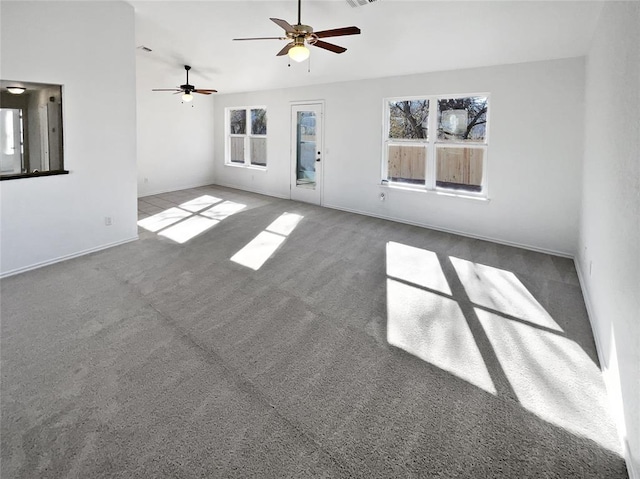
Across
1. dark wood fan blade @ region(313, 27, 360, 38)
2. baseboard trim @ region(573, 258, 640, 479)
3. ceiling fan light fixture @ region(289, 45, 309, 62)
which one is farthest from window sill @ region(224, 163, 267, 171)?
baseboard trim @ region(573, 258, 640, 479)

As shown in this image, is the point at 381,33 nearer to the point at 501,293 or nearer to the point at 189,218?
the point at 501,293

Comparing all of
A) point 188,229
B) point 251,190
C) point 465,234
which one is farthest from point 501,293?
point 251,190

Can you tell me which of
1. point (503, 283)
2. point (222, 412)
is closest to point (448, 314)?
point (503, 283)

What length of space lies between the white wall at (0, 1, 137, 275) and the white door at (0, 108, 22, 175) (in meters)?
0.15

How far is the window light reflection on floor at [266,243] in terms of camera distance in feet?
14.8

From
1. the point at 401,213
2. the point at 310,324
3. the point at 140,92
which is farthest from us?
the point at 140,92

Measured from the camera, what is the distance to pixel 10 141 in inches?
148

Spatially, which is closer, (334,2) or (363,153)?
(334,2)

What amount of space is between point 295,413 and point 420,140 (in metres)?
5.14

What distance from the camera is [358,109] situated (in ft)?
22.1

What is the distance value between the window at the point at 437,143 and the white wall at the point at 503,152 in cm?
16

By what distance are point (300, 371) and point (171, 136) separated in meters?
7.98

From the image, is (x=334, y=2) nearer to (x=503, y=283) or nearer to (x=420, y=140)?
(x=420, y=140)

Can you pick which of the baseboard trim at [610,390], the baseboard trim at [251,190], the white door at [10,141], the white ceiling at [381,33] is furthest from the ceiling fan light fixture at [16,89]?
the baseboard trim at [610,390]
